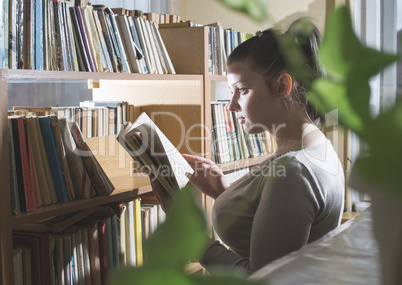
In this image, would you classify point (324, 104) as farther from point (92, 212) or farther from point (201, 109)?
point (201, 109)

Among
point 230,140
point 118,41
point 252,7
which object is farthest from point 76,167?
point 252,7

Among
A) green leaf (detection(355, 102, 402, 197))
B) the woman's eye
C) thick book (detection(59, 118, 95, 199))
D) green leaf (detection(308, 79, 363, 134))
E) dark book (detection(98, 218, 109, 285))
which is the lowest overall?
dark book (detection(98, 218, 109, 285))

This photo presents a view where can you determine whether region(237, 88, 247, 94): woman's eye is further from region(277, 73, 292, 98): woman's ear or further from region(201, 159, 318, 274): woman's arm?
region(201, 159, 318, 274): woman's arm

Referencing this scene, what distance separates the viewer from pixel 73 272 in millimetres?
1543

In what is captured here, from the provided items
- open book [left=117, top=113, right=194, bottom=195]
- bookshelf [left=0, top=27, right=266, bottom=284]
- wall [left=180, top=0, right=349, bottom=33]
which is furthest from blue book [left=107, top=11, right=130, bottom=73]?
wall [left=180, top=0, right=349, bottom=33]

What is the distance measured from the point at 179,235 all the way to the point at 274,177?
1.08m

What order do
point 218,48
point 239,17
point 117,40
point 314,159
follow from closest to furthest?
point 314,159 < point 117,40 < point 218,48 < point 239,17

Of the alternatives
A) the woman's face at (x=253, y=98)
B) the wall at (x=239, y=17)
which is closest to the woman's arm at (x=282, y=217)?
the woman's face at (x=253, y=98)

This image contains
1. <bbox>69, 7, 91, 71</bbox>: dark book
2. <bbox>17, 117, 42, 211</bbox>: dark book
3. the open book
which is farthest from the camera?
<bbox>69, 7, 91, 71</bbox>: dark book

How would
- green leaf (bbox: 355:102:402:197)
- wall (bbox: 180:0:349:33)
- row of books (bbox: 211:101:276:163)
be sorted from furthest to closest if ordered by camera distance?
wall (bbox: 180:0:349:33), row of books (bbox: 211:101:276:163), green leaf (bbox: 355:102:402:197)

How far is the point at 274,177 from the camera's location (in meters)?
1.19

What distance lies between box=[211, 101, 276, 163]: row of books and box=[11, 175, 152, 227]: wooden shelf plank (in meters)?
0.45

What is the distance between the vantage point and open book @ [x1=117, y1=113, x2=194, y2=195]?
149 centimetres

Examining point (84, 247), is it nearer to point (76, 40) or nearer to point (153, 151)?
point (153, 151)
